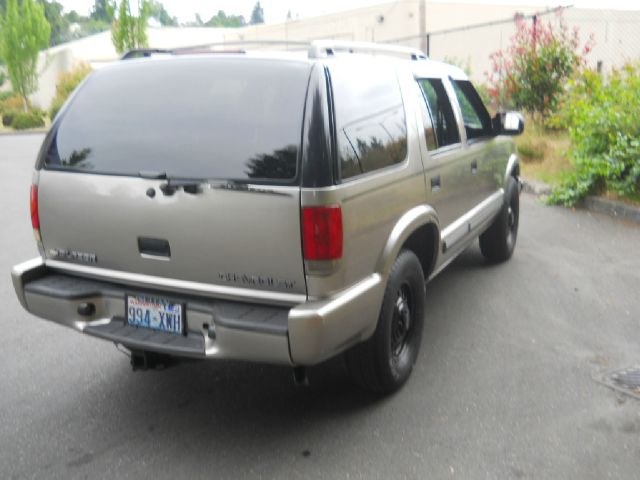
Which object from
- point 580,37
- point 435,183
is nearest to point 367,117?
point 435,183

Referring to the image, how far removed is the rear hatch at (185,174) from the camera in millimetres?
3209

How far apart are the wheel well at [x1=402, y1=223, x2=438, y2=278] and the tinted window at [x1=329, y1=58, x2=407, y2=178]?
0.59 meters

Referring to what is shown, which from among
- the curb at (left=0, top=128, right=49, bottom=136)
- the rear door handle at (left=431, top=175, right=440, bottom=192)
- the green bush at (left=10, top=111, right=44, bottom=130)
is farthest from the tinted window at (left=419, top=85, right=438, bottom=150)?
the green bush at (left=10, top=111, right=44, bottom=130)

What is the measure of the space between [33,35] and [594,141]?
32737mm

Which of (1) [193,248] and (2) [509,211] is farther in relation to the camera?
(2) [509,211]

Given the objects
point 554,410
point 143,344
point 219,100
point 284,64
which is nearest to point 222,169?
point 219,100

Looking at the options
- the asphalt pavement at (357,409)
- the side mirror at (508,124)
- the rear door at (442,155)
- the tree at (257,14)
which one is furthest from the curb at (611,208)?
the tree at (257,14)

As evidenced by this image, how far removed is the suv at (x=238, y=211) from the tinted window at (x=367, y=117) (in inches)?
0.5

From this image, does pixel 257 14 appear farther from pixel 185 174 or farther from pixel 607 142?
pixel 185 174

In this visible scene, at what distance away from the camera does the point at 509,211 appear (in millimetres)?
6582

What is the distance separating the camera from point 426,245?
4.52 metres

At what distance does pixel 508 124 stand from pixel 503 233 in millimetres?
1144

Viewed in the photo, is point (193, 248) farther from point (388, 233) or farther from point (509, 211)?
point (509, 211)

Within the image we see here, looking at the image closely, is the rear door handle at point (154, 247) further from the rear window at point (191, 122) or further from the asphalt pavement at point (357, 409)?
the asphalt pavement at point (357, 409)
